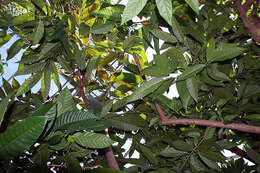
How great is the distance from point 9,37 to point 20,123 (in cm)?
50

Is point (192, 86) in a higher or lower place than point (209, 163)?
higher

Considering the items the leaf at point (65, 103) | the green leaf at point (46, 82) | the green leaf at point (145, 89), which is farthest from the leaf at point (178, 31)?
the green leaf at point (46, 82)

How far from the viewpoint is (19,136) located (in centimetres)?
23

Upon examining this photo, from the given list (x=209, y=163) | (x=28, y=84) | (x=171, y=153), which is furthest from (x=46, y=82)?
(x=209, y=163)

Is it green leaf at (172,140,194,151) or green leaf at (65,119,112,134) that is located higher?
green leaf at (65,119,112,134)

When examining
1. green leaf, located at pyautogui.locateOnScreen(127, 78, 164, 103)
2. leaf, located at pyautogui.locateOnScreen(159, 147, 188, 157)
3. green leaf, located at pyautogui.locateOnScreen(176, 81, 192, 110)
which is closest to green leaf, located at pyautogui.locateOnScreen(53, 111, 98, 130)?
green leaf, located at pyautogui.locateOnScreen(127, 78, 164, 103)

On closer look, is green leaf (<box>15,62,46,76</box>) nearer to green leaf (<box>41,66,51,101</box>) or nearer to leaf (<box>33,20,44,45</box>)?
green leaf (<box>41,66,51,101</box>)

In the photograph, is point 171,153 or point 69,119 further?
point 171,153

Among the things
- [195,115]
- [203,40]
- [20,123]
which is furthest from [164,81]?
[20,123]

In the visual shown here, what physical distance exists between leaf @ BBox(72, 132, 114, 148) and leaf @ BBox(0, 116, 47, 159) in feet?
0.73

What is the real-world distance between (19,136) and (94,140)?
23cm

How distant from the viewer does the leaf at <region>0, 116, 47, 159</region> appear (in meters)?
0.23

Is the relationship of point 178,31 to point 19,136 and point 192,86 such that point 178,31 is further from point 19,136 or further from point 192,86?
point 19,136

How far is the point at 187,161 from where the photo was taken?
0.73m
